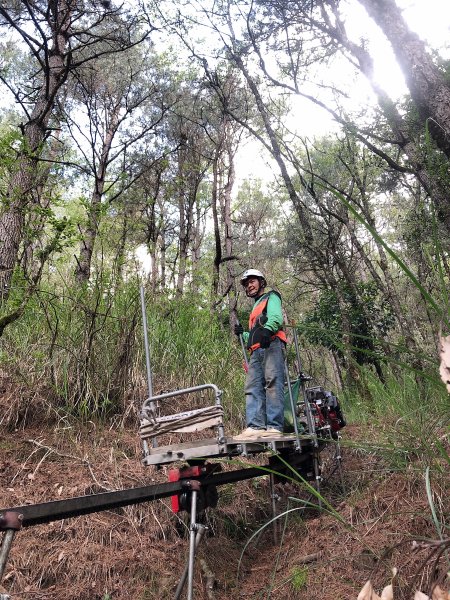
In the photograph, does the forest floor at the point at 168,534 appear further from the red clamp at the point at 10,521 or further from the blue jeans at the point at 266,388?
the red clamp at the point at 10,521

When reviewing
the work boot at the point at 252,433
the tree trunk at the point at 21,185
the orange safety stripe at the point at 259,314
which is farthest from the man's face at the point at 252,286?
the tree trunk at the point at 21,185

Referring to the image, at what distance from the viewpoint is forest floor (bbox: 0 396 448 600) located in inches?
132

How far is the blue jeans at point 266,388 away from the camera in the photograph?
4.78 m

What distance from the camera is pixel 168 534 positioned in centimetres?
452

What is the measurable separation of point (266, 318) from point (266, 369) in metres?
0.52

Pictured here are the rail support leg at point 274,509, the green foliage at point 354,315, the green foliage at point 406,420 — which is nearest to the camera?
the green foliage at point 406,420

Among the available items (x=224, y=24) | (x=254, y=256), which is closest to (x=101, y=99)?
(x=224, y=24)

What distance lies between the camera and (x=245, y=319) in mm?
16344

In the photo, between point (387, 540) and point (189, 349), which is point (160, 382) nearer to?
point (189, 349)

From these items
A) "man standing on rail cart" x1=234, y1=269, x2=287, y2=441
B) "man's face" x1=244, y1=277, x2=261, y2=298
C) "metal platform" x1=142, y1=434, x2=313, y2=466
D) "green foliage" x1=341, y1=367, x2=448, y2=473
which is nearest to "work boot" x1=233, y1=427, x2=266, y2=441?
"man standing on rail cart" x1=234, y1=269, x2=287, y2=441

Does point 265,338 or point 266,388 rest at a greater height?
point 265,338

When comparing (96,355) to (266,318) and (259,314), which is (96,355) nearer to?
(259,314)

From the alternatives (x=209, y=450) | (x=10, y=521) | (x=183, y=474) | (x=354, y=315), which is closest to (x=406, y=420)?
(x=209, y=450)

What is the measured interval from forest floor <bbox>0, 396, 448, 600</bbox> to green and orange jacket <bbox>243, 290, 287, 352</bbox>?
1.46 meters
